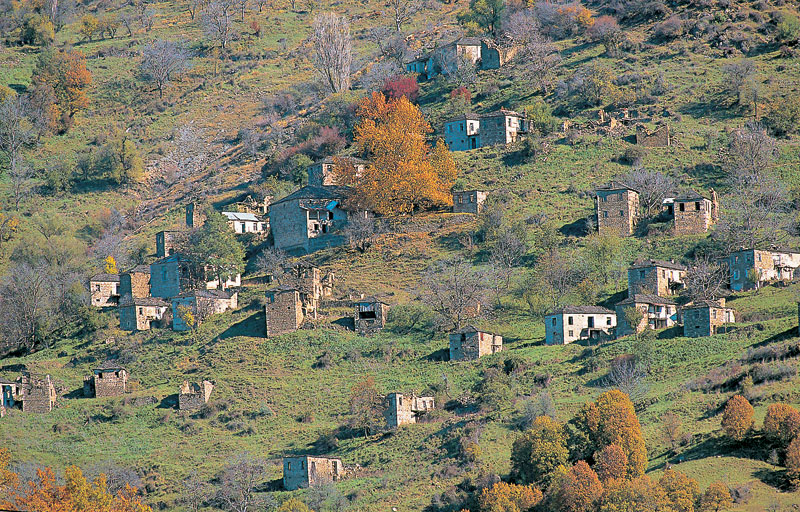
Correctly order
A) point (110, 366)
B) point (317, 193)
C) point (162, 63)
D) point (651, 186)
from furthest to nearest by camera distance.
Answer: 1. point (162, 63)
2. point (317, 193)
3. point (651, 186)
4. point (110, 366)

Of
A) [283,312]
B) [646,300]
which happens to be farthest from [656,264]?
[283,312]

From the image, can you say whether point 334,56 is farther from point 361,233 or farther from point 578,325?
point 578,325

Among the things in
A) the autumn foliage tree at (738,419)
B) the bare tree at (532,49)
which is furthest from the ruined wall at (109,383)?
the bare tree at (532,49)

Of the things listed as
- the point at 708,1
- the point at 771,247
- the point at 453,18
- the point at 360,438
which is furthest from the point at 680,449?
the point at 453,18

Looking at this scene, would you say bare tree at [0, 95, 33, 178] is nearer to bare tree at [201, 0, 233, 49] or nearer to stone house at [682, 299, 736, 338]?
bare tree at [201, 0, 233, 49]

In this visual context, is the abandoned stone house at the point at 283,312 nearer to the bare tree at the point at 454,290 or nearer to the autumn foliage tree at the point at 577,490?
the bare tree at the point at 454,290

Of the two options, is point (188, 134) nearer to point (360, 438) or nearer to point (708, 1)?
point (708, 1)

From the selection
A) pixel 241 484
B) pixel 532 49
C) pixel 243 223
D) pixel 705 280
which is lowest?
pixel 241 484
